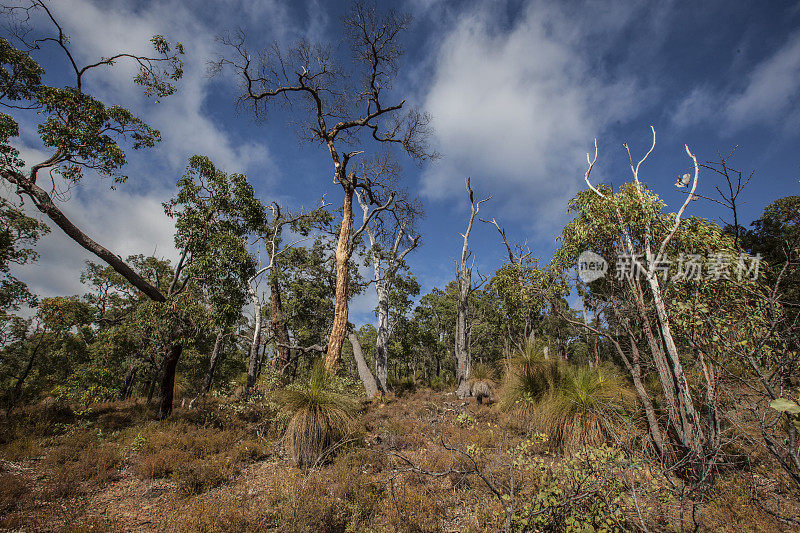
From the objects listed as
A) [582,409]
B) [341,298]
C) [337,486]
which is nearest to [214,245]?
[341,298]

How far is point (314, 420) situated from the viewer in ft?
18.7

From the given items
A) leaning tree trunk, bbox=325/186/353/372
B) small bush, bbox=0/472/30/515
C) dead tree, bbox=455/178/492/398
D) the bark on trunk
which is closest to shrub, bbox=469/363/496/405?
dead tree, bbox=455/178/492/398

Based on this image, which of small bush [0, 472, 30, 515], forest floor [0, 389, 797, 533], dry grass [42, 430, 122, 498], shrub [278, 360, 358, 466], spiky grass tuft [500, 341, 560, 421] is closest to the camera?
forest floor [0, 389, 797, 533]

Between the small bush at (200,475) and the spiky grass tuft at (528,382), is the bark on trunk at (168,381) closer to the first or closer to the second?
the small bush at (200,475)

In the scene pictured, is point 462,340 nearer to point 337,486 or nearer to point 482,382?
point 482,382

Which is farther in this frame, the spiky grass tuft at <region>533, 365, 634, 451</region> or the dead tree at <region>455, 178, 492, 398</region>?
the dead tree at <region>455, 178, 492, 398</region>

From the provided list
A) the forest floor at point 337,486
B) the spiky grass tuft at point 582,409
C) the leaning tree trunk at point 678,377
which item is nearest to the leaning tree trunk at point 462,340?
the forest floor at point 337,486

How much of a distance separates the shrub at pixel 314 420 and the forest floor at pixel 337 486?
0.29 meters

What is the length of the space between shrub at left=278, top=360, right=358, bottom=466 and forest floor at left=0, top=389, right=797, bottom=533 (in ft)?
0.95

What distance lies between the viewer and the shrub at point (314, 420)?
5.57 meters

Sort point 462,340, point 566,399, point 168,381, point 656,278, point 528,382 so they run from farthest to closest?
point 462,340
point 168,381
point 528,382
point 566,399
point 656,278

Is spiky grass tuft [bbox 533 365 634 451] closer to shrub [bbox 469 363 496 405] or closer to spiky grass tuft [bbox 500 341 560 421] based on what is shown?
spiky grass tuft [bbox 500 341 560 421]

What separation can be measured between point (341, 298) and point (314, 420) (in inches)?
194

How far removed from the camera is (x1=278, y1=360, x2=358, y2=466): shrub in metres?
5.57
